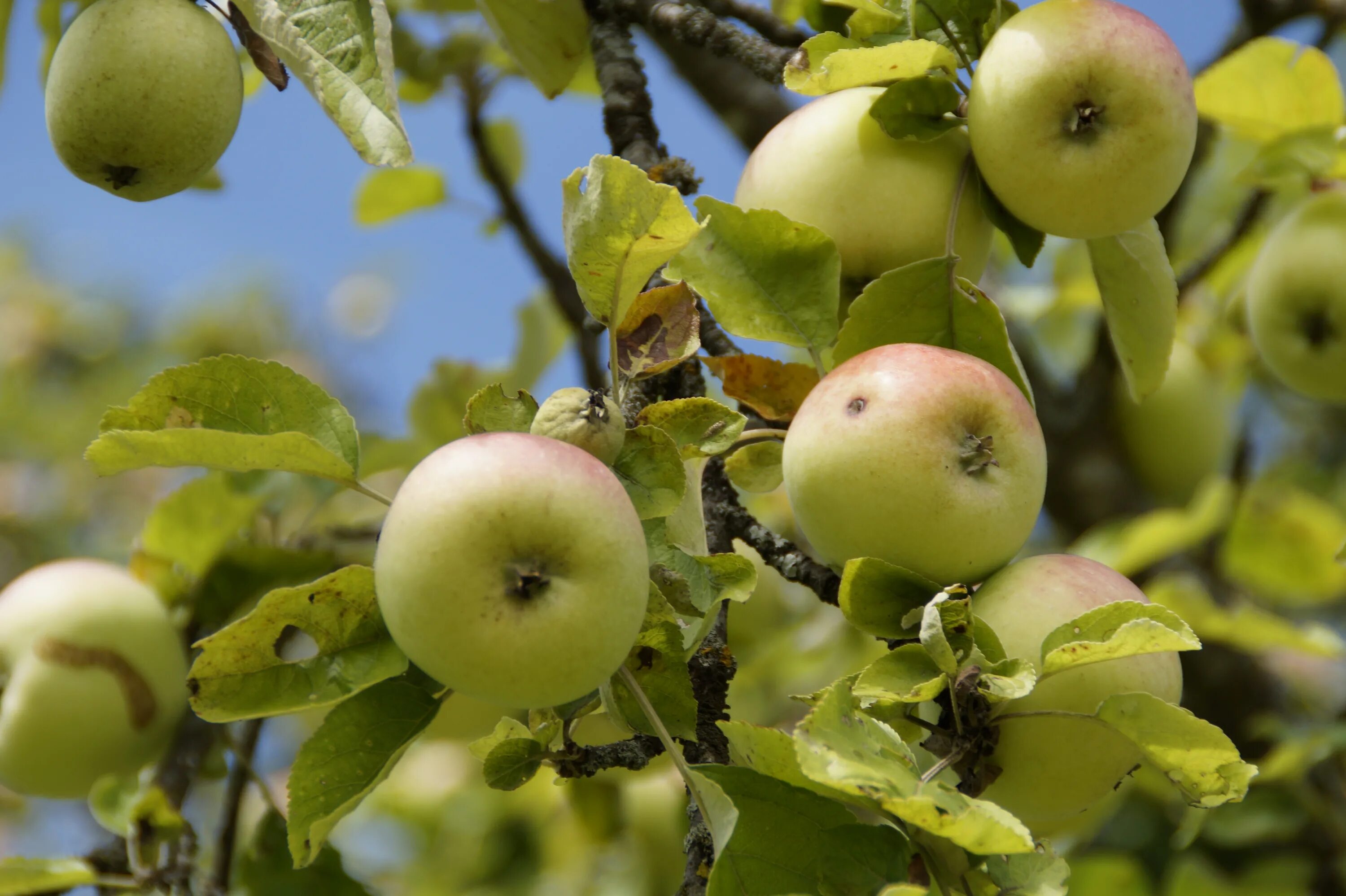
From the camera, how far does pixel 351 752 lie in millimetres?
719

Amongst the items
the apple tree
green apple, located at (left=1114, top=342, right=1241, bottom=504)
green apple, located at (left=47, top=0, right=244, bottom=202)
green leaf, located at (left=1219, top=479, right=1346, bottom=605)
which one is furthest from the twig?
green leaf, located at (left=1219, top=479, right=1346, bottom=605)

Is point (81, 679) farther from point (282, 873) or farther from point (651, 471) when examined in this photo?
point (651, 471)

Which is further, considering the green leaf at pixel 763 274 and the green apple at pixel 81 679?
the green apple at pixel 81 679

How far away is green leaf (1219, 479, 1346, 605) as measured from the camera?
2002 mm

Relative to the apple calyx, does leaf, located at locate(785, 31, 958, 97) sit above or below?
above

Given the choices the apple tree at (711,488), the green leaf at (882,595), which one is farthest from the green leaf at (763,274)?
the green leaf at (882,595)

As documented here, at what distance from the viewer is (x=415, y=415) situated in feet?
6.01

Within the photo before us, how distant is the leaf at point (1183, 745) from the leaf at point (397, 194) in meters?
1.46

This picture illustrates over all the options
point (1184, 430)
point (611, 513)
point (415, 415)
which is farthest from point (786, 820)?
point (1184, 430)

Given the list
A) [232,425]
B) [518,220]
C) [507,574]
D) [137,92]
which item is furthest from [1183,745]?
[518,220]

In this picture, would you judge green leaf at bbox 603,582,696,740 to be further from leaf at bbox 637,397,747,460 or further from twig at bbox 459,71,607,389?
twig at bbox 459,71,607,389

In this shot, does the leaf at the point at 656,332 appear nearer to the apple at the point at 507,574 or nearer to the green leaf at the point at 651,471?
the green leaf at the point at 651,471

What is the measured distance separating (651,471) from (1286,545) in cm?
170

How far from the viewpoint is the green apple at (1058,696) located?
0.75 meters
